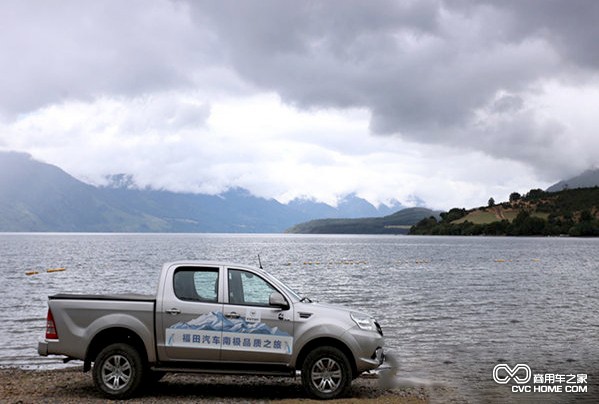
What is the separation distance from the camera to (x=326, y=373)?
1248cm

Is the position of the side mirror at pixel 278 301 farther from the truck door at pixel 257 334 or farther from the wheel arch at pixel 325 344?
the wheel arch at pixel 325 344

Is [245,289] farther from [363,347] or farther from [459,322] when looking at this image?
[459,322]

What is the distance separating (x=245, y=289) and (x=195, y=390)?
294 cm

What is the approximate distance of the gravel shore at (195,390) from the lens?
42.2 feet

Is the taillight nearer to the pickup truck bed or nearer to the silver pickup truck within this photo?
the silver pickup truck

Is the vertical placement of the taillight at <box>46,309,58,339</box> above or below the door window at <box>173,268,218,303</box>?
below

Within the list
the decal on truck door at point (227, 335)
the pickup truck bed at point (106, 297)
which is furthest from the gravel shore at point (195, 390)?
the pickup truck bed at point (106, 297)

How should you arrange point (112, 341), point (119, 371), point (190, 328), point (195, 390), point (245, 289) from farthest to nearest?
1. point (195, 390)
2. point (245, 289)
3. point (112, 341)
4. point (119, 371)
5. point (190, 328)

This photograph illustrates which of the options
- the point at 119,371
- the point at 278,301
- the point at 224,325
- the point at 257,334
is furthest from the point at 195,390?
the point at 278,301

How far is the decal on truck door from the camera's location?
12.3 metres

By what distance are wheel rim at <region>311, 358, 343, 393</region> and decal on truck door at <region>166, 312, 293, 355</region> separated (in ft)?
2.35

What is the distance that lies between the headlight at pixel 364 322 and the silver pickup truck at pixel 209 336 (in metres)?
0.03

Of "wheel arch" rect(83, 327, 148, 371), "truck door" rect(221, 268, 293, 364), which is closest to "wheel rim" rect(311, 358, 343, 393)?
"truck door" rect(221, 268, 293, 364)

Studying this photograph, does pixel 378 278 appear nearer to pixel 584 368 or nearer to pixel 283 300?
pixel 584 368
